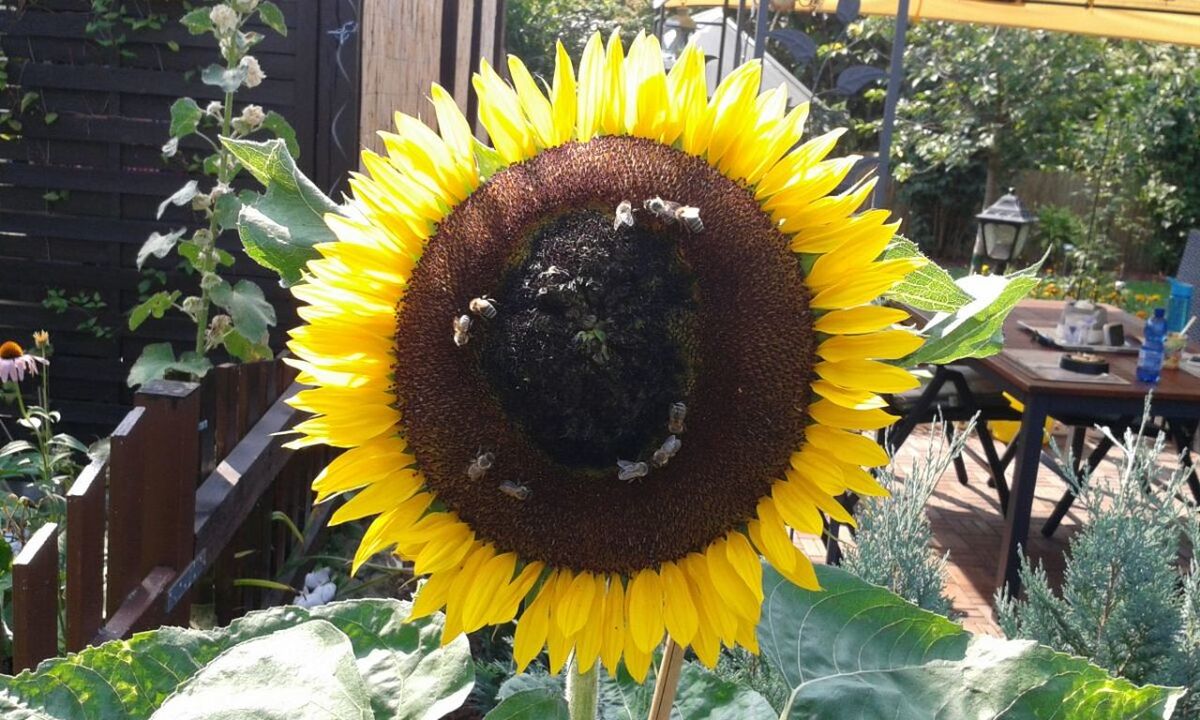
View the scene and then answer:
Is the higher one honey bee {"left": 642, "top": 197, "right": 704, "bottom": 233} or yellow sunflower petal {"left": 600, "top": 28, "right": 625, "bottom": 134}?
yellow sunflower petal {"left": 600, "top": 28, "right": 625, "bottom": 134}

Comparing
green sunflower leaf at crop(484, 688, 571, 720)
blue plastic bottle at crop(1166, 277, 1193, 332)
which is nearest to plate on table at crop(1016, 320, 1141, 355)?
blue plastic bottle at crop(1166, 277, 1193, 332)

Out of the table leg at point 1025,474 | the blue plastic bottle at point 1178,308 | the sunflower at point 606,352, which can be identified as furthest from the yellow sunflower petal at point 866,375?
the blue plastic bottle at point 1178,308

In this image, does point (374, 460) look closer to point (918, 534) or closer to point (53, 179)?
point (918, 534)

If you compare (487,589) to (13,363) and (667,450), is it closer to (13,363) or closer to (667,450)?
(667,450)

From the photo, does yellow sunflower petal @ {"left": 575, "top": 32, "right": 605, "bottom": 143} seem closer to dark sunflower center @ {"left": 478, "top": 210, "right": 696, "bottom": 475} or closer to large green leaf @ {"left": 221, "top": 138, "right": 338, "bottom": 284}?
dark sunflower center @ {"left": 478, "top": 210, "right": 696, "bottom": 475}

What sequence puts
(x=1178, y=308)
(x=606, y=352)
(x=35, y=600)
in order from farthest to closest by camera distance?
(x=1178, y=308) → (x=35, y=600) → (x=606, y=352)

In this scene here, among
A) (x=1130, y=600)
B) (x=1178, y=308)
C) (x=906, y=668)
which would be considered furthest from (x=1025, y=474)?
(x=906, y=668)
